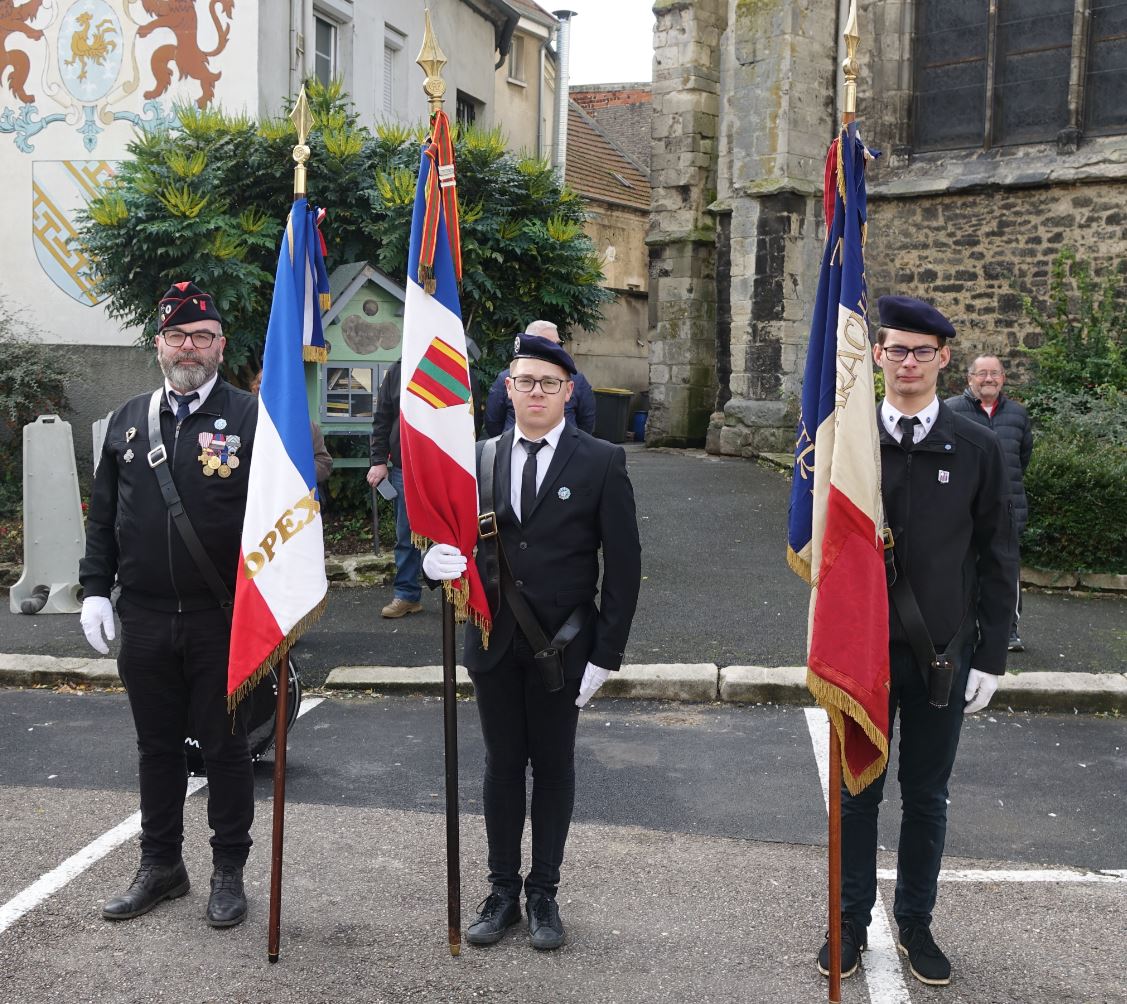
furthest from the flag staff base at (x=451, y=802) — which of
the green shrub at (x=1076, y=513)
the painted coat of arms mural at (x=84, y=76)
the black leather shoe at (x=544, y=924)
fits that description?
the painted coat of arms mural at (x=84, y=76)

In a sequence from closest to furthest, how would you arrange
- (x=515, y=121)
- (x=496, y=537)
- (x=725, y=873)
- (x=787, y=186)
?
1. (x=496, y=537)
2. (x=725, y=873)
3. (x=787, y=186)
4. (x=515, y=121)

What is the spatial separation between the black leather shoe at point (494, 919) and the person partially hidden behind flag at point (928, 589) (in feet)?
3.41

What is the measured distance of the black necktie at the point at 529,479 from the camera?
4.34 meters

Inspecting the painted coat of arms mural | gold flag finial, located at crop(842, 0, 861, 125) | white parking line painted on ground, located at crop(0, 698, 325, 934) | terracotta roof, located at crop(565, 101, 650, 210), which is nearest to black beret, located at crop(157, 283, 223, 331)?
white parking line painted on ground, located at crop(0, 698, 325, 934)

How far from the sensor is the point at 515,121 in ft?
81.9

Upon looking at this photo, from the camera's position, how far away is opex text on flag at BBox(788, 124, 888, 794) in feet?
12.9

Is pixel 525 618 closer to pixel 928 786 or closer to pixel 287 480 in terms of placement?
pixel 287 480

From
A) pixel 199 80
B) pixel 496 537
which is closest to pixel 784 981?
pixel 496 537

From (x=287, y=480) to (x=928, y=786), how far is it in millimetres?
2393

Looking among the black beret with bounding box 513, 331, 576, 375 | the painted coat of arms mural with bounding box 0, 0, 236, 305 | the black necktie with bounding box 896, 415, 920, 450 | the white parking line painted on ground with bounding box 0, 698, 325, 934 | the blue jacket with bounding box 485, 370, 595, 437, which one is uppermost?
the painted coat of arms mural with bounding box 0, 0, 236, 305

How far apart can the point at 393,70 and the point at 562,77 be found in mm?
8970

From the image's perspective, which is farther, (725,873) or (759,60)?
(759,60)

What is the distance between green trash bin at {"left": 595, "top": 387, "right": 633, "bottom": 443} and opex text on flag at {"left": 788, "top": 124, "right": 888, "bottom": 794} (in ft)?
69.3

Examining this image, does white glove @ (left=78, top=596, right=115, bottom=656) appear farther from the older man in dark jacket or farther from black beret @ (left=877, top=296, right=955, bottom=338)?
the older man in dark jacket
